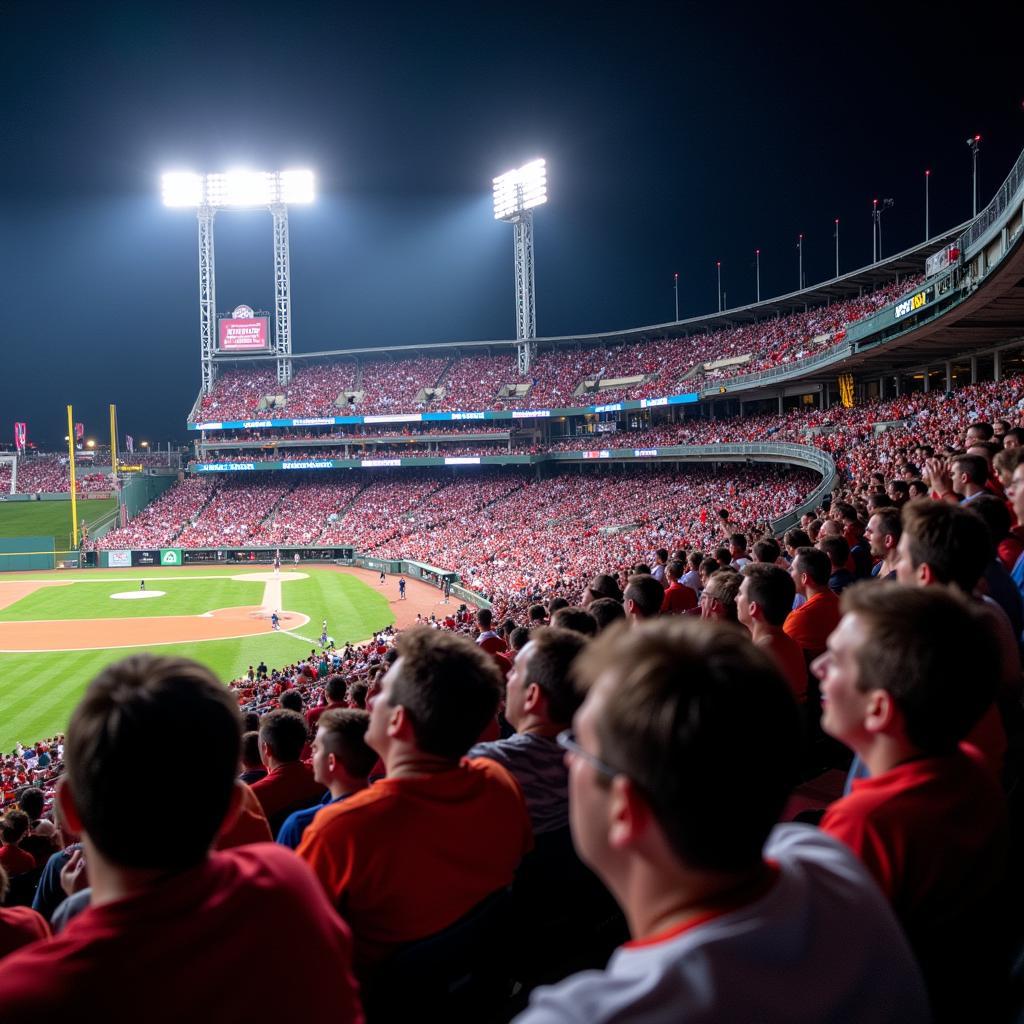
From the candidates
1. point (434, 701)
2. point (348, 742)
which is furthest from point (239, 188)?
point (434, 701)

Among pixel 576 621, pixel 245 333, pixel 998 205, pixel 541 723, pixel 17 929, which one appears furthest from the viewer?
pixel 245 333

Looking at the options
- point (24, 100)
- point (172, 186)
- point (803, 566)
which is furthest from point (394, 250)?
point (803, 566)

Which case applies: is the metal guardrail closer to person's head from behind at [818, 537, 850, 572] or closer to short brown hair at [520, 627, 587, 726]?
person's head from behind at [818, 537, 850, 572]

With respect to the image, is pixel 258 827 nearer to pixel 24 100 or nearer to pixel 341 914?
pixel 341 914

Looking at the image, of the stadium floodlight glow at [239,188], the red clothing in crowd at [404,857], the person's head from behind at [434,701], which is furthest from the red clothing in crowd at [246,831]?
the stadium floodlight glow at [239,188]

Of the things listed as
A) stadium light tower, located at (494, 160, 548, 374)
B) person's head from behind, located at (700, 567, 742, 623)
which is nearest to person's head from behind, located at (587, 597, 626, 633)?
person's head from behind, located at (700, 567, 742, 623)

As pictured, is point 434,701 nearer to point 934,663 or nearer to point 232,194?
point 934,663

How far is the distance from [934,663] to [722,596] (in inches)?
209

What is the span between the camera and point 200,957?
69.9 inches

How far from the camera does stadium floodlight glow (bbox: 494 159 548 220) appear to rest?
6263cm

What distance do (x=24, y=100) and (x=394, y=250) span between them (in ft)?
124

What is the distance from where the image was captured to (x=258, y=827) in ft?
13.9

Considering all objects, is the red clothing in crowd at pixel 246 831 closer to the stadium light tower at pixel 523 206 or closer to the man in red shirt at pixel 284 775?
the man in red shirt at pixel 284 775

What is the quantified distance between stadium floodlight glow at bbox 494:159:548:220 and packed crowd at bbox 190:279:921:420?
44.1 ft
